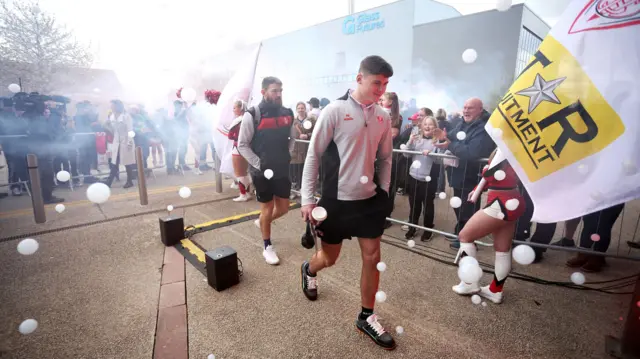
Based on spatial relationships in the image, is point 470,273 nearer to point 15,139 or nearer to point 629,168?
point 629,168

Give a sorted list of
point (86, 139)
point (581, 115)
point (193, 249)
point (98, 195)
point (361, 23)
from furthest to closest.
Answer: point (361, 23)
point (86, 139)
point (98, 195)
point (193, 249)
point (581, 115)

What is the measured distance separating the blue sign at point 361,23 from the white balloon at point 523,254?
59.5 ft

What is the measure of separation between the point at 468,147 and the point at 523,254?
1.41 meters

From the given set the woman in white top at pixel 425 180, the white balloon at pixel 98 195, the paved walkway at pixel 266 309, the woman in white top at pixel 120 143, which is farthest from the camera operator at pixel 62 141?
the woman in white top at pixel 425 180

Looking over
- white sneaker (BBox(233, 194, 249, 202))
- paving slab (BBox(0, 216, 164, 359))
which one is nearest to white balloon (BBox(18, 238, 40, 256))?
paving slab (BBox(0, 216, 164, 359))

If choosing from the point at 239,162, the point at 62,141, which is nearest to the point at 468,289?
the point at 239,162

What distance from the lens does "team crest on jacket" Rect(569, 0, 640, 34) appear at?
1700 millimetres

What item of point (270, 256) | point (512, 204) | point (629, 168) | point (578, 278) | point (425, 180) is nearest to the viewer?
point (629, 168)

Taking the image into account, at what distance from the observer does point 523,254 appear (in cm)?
374

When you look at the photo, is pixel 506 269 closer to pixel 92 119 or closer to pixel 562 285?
pixel 562 285

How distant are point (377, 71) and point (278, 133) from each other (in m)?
1.74

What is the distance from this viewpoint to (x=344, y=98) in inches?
95.0

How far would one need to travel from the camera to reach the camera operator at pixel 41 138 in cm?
622

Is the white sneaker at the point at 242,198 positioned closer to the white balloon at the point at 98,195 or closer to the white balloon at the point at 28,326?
the white balloon at the point at 98,195
